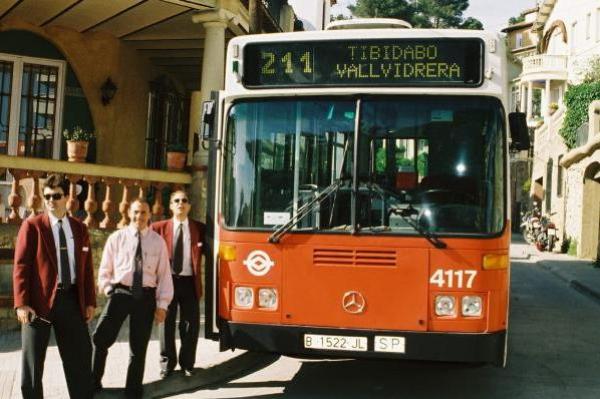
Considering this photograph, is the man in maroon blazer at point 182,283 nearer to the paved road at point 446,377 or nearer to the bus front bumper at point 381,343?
the paved road at point 446,377

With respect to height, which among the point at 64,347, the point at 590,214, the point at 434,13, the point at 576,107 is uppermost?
the point at 434,13

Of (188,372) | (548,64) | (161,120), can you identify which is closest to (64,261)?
(188,372)

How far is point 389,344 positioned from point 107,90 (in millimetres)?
9773

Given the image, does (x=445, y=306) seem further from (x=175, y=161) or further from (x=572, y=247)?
(x=572, y=247)

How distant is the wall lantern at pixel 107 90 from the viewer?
579 inches

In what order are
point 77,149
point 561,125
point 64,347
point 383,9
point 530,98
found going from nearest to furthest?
point 64,347 < point 77,149 < point 561,125 < point 530,98 < point 383,9

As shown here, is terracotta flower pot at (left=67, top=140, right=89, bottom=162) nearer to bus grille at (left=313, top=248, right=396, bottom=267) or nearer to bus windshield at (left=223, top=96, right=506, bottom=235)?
bus windshield at (left=223, top=96, right=506, bottom=235)

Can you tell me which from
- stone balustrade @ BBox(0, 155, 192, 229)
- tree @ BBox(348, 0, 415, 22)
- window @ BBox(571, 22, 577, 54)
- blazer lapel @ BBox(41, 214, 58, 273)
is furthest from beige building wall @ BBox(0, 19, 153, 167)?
tree @ BBox(348, 0, 415, 22)

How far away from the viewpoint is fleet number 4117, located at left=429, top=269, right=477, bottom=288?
6.38 m

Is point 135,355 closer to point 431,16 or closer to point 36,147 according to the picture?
point 36,147

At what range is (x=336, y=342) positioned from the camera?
652cm

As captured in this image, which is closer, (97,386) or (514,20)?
(97,386)

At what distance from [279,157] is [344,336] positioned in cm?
156

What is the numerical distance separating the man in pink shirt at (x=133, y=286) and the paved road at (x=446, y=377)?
0.79 meters
